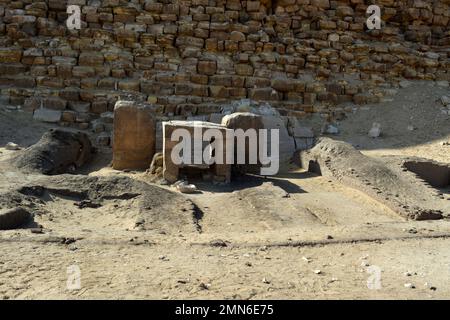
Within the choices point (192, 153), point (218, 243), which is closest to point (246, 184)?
point (192, 153)

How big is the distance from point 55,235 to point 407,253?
2996mm

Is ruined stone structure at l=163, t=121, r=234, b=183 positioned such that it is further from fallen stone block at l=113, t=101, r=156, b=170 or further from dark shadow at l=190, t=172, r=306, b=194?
fallen stone block at l=113, t=101, r=156, b=170

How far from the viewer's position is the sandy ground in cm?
317

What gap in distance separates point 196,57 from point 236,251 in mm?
9463

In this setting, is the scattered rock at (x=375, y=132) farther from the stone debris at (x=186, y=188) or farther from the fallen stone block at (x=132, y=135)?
the stone debris at (x=186, y=188)

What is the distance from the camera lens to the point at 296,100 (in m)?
12.7

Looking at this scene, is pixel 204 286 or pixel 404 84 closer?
pixel 204 286

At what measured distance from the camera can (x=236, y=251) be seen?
4043 mm

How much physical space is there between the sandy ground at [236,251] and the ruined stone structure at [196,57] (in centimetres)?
561

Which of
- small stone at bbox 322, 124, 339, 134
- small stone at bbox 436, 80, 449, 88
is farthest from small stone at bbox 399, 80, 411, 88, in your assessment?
small stone at bbox 322, 124, 339, 134

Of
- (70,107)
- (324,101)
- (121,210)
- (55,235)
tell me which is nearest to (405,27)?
(324,101)

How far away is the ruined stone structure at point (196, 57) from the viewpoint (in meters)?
12.0

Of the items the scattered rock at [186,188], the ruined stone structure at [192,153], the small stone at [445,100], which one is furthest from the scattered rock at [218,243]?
the small stone at [445,100]

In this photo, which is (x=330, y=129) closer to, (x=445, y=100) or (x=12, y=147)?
(x=445, y=100)
